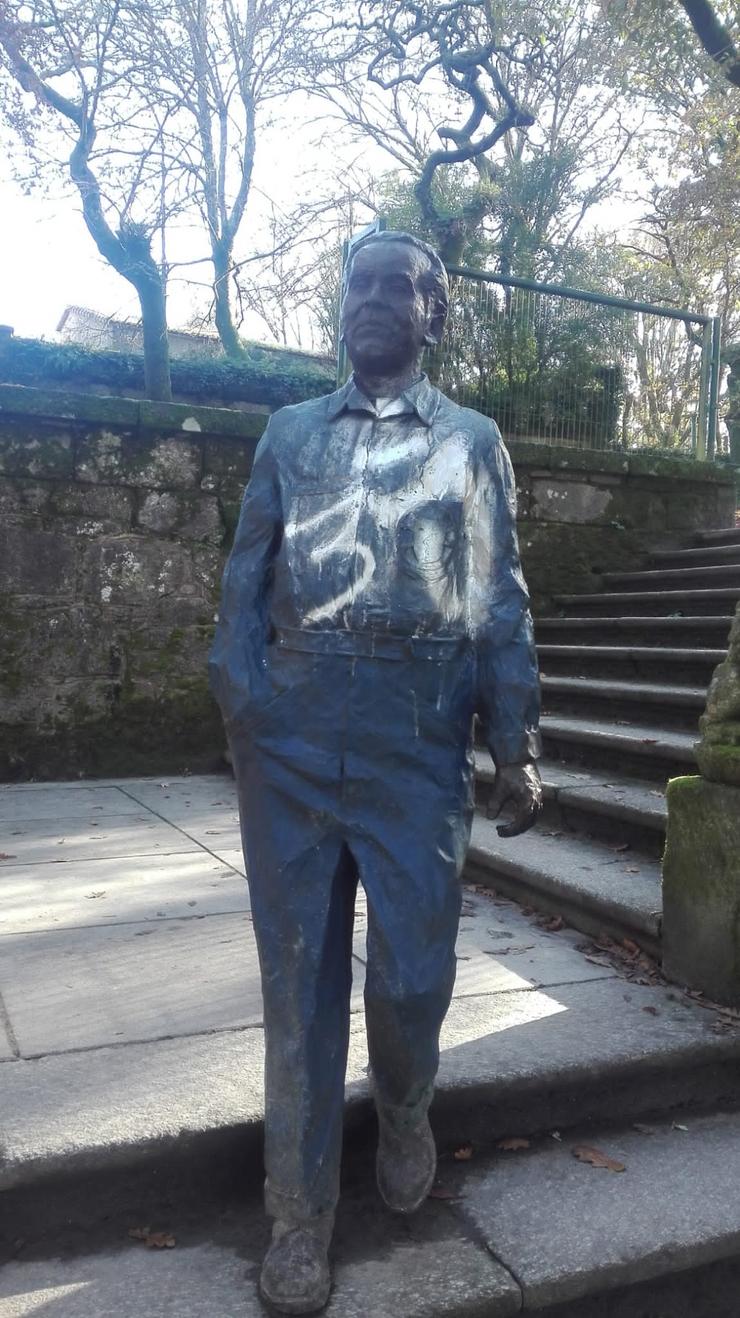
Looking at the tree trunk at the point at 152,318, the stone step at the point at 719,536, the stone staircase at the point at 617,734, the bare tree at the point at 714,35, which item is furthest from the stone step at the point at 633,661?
the bare tree at the point at 714,35

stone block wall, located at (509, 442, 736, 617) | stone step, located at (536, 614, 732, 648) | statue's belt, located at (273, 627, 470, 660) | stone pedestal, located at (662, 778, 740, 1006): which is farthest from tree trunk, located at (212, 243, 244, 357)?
statue's belt, located at (273, 627, 470, 660)

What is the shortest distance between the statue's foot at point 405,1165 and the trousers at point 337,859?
148 mm

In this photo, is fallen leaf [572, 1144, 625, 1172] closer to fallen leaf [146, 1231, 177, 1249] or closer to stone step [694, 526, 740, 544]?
fallen leaf [146, 1231, 177, 1249]

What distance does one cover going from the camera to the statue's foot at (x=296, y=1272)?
178 centimetres

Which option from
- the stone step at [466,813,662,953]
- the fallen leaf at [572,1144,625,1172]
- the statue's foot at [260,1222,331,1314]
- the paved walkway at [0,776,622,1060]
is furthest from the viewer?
the stone step at [466,813,662,953]

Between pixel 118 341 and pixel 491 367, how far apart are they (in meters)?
11.2

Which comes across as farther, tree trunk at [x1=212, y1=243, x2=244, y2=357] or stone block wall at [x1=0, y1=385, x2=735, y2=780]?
tree trunk at [x1=212, y1=243, x2=244, y2=357]

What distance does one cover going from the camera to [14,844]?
185 inches

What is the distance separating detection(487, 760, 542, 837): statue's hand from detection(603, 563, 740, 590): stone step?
4952mm

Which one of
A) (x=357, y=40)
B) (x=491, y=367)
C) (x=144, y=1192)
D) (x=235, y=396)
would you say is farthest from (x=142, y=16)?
(x=144, y=1192)

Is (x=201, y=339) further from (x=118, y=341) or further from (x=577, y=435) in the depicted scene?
(x=577, y=435)

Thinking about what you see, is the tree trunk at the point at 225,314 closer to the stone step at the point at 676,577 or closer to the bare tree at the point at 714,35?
the bare tree at the point at 714,35

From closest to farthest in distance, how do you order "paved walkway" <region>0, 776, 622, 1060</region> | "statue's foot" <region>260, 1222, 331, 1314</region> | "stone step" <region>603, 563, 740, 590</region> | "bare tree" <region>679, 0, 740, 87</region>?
"statue's foot" <region>260, 1222, 331, 1314</region> < "paved walkway" <region>0, 776, 622, 1060</region> < "stone step" <region>603, 563, 740, 590</region> < "bare tree" <region>679, 0, 740, 87</region>

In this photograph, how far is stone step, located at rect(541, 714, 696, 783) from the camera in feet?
14.2
